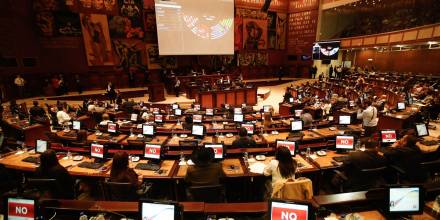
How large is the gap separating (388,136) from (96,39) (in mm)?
18138

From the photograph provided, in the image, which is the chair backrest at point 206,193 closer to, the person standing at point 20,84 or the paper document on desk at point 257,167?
the paper document on desk at point 257,167

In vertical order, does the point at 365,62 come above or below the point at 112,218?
above

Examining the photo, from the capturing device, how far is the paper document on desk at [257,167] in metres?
4.60

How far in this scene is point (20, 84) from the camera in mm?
14672

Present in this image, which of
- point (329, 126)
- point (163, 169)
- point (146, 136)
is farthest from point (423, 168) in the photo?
point (146, 136)

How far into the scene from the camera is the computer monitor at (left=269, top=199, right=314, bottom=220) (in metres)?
2.62

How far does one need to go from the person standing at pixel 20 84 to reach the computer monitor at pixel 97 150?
13.6 m

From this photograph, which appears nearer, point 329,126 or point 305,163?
point 305,163

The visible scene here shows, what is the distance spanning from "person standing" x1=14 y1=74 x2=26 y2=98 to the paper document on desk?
1652cm

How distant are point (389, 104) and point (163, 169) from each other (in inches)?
519

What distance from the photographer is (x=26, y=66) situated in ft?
50.2

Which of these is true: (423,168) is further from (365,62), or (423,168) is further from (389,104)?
(365,62)

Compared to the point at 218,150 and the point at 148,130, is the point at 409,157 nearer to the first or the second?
the point at 218,150

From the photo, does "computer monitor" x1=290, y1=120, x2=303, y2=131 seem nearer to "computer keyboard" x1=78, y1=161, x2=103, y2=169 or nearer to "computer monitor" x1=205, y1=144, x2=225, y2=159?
"computer monitor" x1=205, y1=144, x2=225, y2=159
